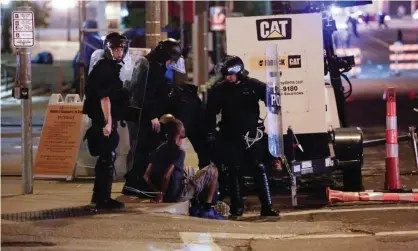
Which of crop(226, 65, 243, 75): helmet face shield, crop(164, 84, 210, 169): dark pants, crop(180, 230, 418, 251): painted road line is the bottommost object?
crop(180, 230, 418, 251): painted road line

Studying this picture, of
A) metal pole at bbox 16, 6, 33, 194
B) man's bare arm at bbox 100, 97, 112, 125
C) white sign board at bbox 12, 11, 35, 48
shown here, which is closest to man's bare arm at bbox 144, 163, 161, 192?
man's bare arm at bbox 100, 97, 112, 125

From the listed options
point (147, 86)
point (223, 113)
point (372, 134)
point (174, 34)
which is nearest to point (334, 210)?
point (223, 113)

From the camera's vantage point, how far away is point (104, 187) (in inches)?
334

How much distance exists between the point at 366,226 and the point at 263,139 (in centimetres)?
157

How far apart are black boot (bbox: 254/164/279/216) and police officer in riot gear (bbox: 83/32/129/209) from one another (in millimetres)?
1510

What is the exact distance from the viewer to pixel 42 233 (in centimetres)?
739

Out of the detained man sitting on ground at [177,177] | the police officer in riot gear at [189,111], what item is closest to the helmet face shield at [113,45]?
the detained man sitting on ground at [177,177]

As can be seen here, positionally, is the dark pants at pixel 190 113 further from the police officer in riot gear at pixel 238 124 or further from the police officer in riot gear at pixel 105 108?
the police officer in riot gear at pixel 105 108

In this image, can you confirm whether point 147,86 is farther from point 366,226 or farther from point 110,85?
point 366,226

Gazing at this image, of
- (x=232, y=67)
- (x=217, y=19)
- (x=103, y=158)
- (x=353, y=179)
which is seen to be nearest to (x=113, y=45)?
(x=103, y=158)

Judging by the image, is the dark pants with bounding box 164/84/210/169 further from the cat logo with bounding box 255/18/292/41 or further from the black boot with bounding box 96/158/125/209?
the black boot with bounding box 96/158/125/209

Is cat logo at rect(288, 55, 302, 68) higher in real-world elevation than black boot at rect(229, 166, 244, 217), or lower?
higher

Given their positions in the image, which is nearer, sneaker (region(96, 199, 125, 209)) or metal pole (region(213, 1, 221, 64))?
sneaker (region(96, 199, 125, 209))

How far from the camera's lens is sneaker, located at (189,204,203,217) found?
29.0 feet
